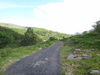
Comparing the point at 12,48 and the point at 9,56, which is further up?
the point at 9,56

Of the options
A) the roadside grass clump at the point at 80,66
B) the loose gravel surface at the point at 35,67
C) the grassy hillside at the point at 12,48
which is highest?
the roadside grass clump at the point at 80,66

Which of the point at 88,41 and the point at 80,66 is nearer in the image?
the point at 80,66

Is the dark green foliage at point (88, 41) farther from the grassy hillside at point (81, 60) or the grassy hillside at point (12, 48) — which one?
the grassy hillside at point (12, 48)

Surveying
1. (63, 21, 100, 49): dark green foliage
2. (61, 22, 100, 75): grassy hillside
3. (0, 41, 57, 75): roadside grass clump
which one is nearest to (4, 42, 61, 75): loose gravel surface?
(0, 41, 57, 75): roadside grass clump

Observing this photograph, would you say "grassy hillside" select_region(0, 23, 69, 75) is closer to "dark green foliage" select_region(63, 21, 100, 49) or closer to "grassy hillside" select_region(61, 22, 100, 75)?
"grassy hillside" select_region(61, 22, 100, 75)

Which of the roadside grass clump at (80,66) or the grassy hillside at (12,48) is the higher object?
the roadside grass clump at (80,66)

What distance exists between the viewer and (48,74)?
48.6 ft

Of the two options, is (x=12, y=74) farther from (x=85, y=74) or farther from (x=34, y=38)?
(x=34, y=38)

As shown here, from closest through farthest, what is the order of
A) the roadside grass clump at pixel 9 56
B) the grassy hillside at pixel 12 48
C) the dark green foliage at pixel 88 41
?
the roadside grass clump at pixel 9 56
the grassy hillside at pixel 12 48
the dark green foliage at pixel 88 41

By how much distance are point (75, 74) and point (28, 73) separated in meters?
5.61

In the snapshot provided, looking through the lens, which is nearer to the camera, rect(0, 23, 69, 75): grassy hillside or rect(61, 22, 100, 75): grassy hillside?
rect(61, 22, 100, 75): grassy hillside

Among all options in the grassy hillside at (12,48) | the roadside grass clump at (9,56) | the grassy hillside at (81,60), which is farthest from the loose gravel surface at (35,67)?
the grassy hillside at (12,48)

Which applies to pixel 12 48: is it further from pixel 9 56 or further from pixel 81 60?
pixel 81 60

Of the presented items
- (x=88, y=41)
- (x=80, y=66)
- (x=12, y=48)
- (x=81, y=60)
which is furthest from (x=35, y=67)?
(x=88, y=41)
